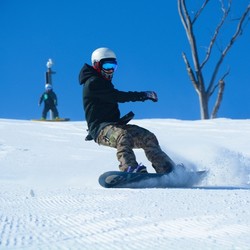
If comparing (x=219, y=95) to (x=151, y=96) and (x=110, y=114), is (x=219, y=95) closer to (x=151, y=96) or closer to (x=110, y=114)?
Answer: (x=110, y=114)

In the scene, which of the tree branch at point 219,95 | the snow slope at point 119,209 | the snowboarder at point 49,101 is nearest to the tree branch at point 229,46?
the tree branch at point 219,95

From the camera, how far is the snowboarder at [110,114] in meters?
4.63

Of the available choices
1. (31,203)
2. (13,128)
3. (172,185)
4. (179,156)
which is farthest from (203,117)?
(31,203)

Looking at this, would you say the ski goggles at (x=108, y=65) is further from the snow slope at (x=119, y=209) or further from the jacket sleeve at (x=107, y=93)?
the snow slope at (x=119, y=209)

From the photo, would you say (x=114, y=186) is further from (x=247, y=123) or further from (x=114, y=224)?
(x=247, y=123)

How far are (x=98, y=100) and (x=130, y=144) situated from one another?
→ 534 millimetres

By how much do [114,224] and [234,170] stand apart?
111 inches

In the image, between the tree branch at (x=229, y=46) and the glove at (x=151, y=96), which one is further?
the tree branch at (x=229, y=46)

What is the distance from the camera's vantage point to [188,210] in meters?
2.78

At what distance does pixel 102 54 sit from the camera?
4926mm

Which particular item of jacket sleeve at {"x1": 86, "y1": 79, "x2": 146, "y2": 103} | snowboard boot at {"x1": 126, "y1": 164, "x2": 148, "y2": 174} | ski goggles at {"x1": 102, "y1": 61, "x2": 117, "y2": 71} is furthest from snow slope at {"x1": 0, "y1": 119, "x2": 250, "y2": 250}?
ski goggles at {"x1": 102, "y1": 61, "x2": 117, "y2": 71}

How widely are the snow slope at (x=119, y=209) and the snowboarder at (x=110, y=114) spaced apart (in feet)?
1.42

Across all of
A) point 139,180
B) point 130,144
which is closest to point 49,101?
point 130,144

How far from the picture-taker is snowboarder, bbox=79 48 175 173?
463cm
